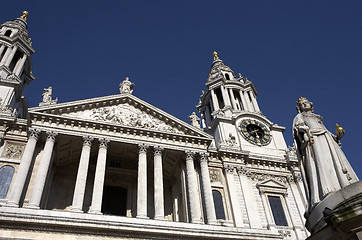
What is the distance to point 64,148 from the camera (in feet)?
74.6

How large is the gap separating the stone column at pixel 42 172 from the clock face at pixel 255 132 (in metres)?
16.8

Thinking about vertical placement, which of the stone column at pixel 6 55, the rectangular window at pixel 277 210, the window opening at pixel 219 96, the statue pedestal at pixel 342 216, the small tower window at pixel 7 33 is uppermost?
the small tower window at pixel 7 33

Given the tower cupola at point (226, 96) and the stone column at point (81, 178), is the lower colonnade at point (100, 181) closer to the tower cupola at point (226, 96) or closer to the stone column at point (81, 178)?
the stone column at point (81, 178)

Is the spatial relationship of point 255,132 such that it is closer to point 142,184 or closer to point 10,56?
point 142,184

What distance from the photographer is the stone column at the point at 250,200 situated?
21.7 metres

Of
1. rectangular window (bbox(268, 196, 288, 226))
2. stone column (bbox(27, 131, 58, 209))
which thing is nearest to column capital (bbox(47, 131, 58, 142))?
stone column (bbox(27, 131, 58, 209))

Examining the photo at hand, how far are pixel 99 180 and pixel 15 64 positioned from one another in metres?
20.9

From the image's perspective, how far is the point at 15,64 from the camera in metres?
33.3

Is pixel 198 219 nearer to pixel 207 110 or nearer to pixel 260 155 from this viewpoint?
pixel 260 155

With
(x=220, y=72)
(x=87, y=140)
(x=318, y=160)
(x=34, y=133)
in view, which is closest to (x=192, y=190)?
(x=87, y=140)

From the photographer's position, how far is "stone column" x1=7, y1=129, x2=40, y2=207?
17141 mm

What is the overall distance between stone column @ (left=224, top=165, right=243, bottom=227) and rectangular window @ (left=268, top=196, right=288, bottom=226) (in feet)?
10.7

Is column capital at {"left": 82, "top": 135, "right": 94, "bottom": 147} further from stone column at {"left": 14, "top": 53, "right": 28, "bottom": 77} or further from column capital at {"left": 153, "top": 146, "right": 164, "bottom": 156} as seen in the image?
stone column at {"left": 14, "top": 53, "right": 28, "bottom": 77}

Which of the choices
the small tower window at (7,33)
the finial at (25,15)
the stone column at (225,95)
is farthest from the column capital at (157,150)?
the finial at (25,15)
